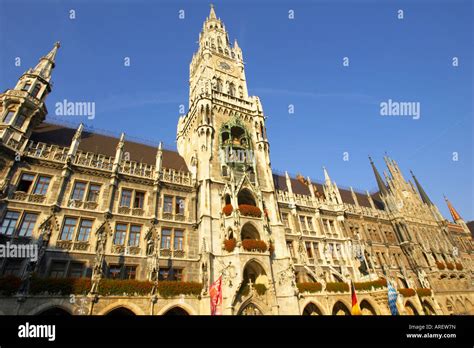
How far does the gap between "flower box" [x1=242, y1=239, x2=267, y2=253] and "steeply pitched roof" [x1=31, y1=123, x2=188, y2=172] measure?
36.8 feet

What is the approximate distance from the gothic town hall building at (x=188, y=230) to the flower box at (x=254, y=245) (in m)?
0.13

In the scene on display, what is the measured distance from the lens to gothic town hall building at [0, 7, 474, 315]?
17.0m

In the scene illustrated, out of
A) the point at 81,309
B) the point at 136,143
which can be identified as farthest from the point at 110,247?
the point at 136,143

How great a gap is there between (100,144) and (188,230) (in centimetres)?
1293

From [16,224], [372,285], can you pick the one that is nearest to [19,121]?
[16,224]

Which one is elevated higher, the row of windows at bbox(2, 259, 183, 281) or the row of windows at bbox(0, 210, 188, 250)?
the row of windows at bbox(0, 210, 188, 250)

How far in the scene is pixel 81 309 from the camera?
603 inches

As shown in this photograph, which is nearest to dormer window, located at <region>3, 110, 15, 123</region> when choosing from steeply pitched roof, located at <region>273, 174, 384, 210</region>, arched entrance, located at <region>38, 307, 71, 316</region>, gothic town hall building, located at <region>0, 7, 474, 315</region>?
gothic town hall building, located at <region>0, 7, 474, 315</region>

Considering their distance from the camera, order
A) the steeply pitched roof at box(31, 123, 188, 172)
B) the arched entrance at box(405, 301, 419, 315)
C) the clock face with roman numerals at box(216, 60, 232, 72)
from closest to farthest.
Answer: the steeply pitched roof at box(31, 123, 188, 172), the arched entrance at box(405, 301, 419, 315), the clock face with roman numerals at box(216, 60, 232, 72)

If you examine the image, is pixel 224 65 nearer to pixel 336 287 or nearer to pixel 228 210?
pixel 228 210

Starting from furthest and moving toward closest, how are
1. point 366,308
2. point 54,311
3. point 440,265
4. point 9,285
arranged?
point 440,265 → point 366,308 → point 54,311 → point 9,285

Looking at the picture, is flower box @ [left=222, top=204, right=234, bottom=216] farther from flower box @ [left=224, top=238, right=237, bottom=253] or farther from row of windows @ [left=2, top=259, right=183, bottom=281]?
row of windows @ [left=2, top=259, right=183, bottom=281]

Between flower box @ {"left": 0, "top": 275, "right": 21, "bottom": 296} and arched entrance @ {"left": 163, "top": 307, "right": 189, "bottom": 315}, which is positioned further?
arched entrance @ {"left": 163, "top": 307, "right": 189, "bottom": 315}

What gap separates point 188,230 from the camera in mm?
22812
